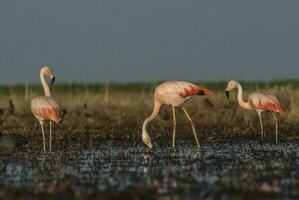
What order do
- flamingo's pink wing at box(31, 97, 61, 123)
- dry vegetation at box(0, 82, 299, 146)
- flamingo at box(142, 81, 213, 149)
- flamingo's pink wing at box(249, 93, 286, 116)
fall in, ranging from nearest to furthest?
flamingo's pink wing at box(31, 97, 61, 123) < flamingo at box(142, 81, 213, 149) < flamingo's pink wing at box(249, 93, 286, 116) < dry vegetation at box(0, 82, 299, 146)

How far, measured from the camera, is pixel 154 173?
10.0 m

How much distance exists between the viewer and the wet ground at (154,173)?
26.8 feet

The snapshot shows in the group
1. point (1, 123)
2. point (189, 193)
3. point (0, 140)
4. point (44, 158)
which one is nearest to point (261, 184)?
point (189, 193)

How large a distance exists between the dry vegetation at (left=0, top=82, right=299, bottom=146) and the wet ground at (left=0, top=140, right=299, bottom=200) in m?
3.10

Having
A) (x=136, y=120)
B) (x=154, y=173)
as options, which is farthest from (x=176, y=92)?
(x=136, y=120)

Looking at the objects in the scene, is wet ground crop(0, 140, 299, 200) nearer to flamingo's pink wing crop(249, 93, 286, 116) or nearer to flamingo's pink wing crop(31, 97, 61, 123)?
flamingo's pink wing crop(31, 97, 61, 123)

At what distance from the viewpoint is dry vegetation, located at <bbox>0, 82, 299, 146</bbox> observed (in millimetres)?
18125

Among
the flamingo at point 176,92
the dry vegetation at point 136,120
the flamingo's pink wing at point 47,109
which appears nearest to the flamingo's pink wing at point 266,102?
the dry vegetation at point 136,120

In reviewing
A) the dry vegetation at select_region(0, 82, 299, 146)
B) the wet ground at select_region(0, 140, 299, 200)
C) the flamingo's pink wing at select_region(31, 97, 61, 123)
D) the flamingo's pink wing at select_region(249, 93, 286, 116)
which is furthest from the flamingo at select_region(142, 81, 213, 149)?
the flamingo's pink wing at select_region(249, 93, 286, 116)

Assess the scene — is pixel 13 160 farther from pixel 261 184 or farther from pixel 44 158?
pixel 261 184

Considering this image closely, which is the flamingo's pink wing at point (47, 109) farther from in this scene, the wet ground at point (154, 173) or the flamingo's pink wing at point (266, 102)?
the flamingo's pink wing at point (266, 102)

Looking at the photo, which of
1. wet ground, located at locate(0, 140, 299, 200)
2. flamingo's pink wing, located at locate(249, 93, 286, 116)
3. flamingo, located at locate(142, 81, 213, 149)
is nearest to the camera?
wet ground, located at locate(0, 140, 299, 200)

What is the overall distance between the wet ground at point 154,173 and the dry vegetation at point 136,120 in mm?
3104

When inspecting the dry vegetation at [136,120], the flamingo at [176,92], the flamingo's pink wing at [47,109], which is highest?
the flamingo at [176,92]
